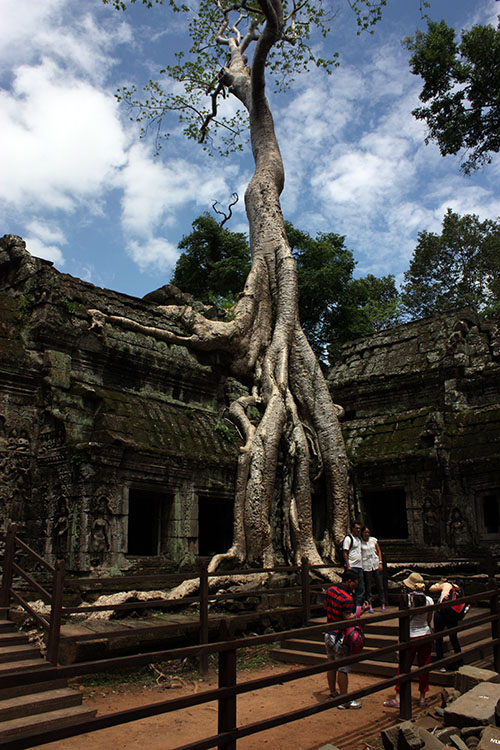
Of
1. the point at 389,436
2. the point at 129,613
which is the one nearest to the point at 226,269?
the point at 389,436

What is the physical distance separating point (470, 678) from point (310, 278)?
1717cm

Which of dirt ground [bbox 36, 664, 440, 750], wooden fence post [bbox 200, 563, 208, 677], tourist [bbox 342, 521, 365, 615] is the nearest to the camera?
dirt ground [bbox 36, 664, 440, 750]

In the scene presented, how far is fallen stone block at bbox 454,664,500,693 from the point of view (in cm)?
453

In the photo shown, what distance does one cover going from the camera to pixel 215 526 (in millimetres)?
10977

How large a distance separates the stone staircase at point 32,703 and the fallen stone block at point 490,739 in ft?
8.10

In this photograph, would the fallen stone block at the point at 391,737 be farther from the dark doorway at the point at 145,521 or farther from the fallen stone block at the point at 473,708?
the dark doorway at the point at 145,521

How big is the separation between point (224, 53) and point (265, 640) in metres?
16.8

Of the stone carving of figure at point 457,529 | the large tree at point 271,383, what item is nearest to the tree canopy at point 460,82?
the large tree at point 271,383

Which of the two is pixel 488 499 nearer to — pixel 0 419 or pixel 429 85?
pixel 0 419

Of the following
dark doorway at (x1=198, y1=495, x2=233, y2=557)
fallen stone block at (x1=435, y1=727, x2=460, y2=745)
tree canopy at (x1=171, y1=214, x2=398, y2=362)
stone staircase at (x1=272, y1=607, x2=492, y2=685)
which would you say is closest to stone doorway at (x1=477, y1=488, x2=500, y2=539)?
stone staircase at (x1=272, y1=607, x2=492, y2=685)

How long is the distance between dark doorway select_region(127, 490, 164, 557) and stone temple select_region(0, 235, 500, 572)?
25mm

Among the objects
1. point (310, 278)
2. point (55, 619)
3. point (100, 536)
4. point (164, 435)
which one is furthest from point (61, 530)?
point (310, 278)

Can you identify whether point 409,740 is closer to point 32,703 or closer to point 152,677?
point 32,703

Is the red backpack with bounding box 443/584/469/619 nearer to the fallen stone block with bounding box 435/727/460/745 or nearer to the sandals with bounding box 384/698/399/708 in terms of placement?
the sandals with bounding box 384/698/399/708
